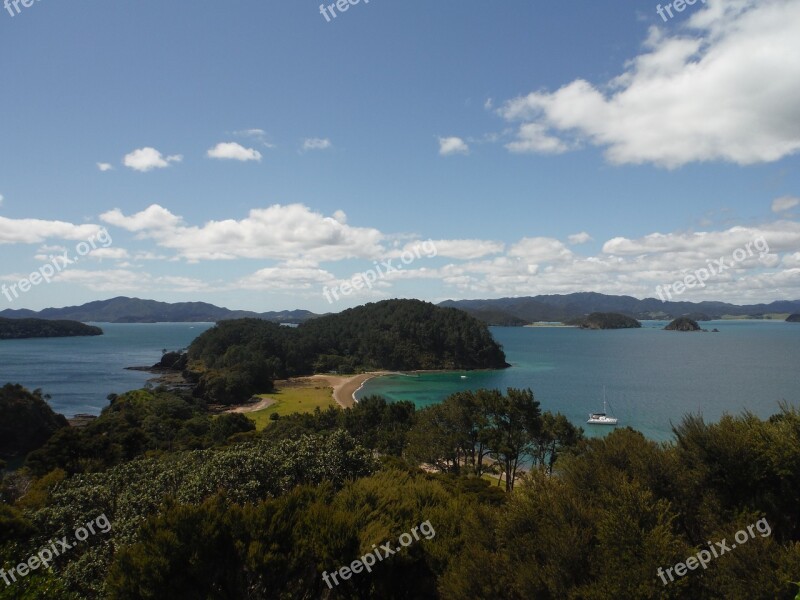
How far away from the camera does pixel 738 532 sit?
10391mm

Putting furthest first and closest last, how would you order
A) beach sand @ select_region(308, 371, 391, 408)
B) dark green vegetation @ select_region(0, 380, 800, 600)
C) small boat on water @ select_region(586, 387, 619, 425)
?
beach sand @ select_region(308, 371, 391, 408) < small boat on water @ select_region(586, 387, 619, 425) < dark green vegetation @ select_region(0, 380, 800, 600)

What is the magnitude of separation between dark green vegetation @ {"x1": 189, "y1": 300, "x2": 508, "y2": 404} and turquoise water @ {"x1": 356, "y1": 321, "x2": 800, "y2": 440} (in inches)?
446

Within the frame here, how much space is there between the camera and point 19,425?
49.3m

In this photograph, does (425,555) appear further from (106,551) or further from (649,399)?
(649,399)

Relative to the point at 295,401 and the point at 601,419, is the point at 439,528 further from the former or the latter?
the point at 295,401

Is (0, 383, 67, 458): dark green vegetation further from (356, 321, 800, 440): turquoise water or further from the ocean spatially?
(356, 321, 800, 440): turquoise water

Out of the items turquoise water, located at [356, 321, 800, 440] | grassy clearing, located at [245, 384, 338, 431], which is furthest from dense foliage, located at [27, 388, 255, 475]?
turquoise water, located at [356, 321, 800, 440]

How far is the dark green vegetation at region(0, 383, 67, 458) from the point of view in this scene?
48.8 meters

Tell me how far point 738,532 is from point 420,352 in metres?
114

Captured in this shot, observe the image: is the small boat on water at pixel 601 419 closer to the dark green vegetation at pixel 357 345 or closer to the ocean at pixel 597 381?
the ocean at pixel 597 381

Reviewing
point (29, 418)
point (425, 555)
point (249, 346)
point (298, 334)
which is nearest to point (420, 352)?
point (298, 334)

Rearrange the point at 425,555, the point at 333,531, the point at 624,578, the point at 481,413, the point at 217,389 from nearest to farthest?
the point at 624,578 < the point at 333,531 < the point at 425,555 < the point at 481,413 < the point at 217,389

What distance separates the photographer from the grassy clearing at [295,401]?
6509 cm

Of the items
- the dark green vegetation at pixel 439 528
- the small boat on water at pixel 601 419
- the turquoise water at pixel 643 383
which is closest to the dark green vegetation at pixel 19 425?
the dark green vegetation at pixel 439 528
